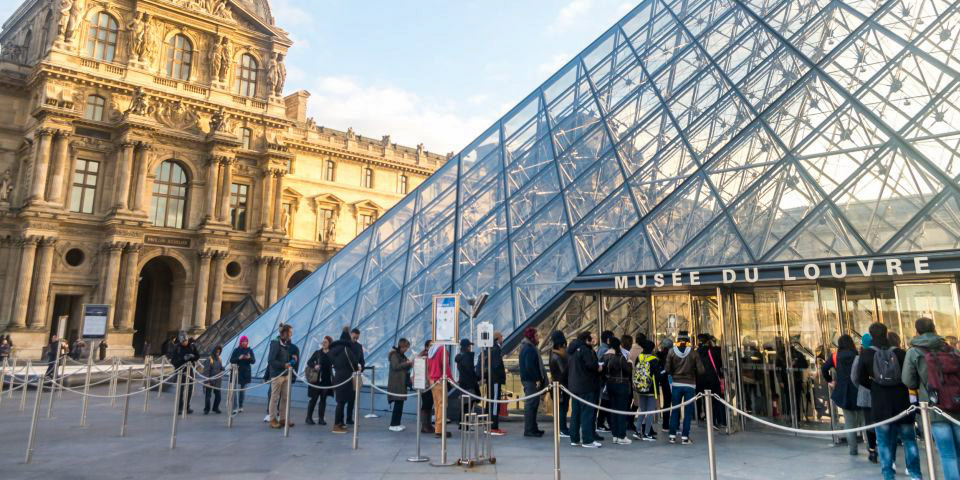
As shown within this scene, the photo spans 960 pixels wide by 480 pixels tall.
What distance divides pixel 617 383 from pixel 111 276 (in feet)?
106

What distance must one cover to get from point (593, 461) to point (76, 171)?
118 feet

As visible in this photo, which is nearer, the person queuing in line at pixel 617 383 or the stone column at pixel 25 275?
the person queuing in line at pixel 617 383

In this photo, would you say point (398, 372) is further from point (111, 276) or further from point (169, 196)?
point (169, 196)

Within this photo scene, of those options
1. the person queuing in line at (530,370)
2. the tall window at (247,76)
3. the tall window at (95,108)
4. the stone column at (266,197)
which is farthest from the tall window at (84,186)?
the person queuing in line at (530,370)

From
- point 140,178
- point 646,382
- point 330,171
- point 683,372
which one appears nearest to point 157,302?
point 140,178

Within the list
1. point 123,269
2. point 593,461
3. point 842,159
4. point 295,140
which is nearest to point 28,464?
point 593,461

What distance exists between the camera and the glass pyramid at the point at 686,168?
31.0ft

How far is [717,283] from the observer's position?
959cm

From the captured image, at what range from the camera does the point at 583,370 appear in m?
8.47

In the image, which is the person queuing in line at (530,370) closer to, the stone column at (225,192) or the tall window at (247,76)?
the stone column at (225,192)

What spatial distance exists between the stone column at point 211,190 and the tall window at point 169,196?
1530mm

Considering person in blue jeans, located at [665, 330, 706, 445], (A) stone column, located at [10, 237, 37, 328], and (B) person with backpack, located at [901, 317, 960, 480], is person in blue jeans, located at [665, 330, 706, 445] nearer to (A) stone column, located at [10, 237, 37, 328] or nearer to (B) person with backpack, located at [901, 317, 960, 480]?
(B) person with backpack, located at [901, 317, 960, 480]

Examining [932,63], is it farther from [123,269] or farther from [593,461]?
[123,269]

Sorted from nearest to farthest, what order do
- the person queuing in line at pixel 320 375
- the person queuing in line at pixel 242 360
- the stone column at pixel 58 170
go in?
1. the person queuing in line at pixel 320 375
2. the person queuing in line at pixel 242 360
3. the stone column at pixel 58 170
